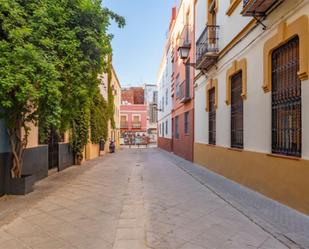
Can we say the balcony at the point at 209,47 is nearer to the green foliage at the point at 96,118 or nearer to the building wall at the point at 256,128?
the building wall at the point at 256,128

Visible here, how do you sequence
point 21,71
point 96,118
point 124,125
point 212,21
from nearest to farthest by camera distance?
point 21,71 → point 212,21 → point 96,118 → point 124,125

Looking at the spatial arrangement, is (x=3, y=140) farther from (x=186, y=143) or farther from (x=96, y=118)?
(x=186, y=143)

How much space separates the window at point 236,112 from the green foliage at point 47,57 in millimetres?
3664

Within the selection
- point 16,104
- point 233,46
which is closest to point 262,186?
point 233,46

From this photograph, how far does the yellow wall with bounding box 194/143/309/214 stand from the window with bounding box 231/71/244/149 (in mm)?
335

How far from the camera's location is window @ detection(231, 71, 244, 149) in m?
9.09

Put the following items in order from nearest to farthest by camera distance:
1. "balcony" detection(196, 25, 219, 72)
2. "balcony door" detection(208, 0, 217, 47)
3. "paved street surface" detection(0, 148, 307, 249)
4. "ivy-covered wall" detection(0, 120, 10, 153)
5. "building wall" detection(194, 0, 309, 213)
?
"paved street surface" detection(0, 148, 307, 249)
"building wall" detection(194, 0, 309, 213)
"ivy-covered wall" detection(0, 120, 10, 153)
"balcony" detection(196, 25, 219, 72)
"balcony door" detection(208, 0, 217, 47)

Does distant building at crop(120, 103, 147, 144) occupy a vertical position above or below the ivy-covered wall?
above

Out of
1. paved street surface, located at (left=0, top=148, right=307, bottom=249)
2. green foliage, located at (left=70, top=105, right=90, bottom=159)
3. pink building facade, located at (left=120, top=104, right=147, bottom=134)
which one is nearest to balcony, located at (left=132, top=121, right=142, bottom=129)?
pink building facade, located at (left=120, top=104, right=147, bottom=134)

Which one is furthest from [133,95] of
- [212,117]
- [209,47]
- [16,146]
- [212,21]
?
[16,146]

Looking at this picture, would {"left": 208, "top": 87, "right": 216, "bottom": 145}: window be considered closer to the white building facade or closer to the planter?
the planter

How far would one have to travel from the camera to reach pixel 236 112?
9477mm

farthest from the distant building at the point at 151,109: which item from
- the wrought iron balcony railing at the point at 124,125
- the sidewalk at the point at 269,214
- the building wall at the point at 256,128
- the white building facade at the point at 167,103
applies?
the sidewalk at the point at 269,214

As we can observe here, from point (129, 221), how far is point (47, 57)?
3782 millimetres
